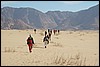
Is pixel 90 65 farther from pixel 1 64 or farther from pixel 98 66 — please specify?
pixel 1 64

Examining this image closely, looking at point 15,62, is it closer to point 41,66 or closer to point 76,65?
point 41,66

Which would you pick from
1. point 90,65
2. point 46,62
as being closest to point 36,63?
point 46,62

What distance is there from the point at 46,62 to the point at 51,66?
4.06 feet

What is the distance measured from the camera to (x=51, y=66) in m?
13.4

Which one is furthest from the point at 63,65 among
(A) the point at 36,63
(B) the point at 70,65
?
(A) the point at 36,63

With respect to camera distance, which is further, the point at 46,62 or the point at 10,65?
the point at 46,62

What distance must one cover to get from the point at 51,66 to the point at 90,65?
2.06 metres

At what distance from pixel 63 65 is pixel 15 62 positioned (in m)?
2.39

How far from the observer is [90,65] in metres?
14.2

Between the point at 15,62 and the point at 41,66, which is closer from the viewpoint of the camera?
the point at 41,66

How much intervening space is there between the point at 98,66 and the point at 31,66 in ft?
10.7

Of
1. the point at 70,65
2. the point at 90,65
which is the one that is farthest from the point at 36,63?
the point at 90,65

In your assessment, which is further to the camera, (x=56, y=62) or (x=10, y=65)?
(x=56, y=62)

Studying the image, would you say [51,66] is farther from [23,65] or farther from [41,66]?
[23,65]
